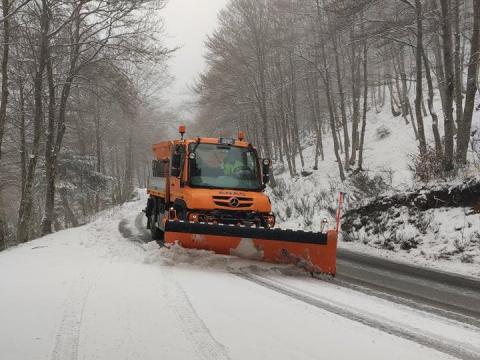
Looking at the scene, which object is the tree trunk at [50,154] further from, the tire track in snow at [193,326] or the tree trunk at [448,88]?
the tree trunk at [448,88]

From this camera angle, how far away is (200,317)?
4902 mm

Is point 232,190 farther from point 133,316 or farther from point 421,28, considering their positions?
point 421,28

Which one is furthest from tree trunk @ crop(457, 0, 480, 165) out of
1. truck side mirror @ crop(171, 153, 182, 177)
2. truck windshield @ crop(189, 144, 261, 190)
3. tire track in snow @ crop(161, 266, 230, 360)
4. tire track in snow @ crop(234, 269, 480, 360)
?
tire track in snow @ crop(161, 266, 230, 360)

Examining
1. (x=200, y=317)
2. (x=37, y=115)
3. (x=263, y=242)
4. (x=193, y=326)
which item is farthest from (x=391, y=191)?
(x=37, y=115)

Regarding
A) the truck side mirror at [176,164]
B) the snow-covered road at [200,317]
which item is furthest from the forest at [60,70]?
the snow-covered road at [200,317]

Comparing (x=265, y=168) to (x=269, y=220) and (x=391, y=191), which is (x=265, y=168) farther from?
(x=391, y=191)

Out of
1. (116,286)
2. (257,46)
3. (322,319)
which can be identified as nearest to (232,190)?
(116,286)

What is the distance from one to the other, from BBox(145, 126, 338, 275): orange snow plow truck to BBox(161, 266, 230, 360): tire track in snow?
1667 mm

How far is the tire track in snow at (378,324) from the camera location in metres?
4.28

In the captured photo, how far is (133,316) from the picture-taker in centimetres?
484

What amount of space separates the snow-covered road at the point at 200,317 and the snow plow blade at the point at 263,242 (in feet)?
0.89

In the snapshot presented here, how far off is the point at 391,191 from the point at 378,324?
8489 millimetres

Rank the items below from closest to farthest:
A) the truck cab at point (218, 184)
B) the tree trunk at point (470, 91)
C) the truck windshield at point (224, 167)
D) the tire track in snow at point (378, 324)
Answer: the tire track in snow at point (378, 324)
the truck cab at point (218, 184)
the truck windshield at point (224, 167)
the tree trunk at point (470, 91)

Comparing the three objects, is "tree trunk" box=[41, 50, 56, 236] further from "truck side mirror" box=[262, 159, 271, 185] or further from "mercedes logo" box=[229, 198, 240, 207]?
"mercedes logo" box=[229, 198, 240, 207]
